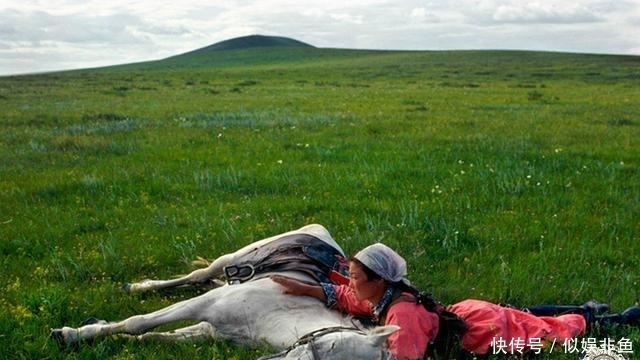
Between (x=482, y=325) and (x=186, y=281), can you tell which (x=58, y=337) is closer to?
(x=186, y=281)

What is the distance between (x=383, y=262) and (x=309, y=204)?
16.0 feet

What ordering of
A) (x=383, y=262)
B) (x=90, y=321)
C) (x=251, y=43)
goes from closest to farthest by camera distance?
(x=383, y=262), (x=90, y=321), (x=251, y=43)

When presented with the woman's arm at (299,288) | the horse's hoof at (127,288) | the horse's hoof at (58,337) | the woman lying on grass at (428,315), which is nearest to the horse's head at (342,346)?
the woman lying on grass at (428,315)

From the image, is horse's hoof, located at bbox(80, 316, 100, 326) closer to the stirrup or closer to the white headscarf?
the stirrup

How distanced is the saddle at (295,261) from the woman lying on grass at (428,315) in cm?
35

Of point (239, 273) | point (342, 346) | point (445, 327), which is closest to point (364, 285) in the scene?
point (445, 327)

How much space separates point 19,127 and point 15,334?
14966 millimetres

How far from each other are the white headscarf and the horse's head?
0.87 meters

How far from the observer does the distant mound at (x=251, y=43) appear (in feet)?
422

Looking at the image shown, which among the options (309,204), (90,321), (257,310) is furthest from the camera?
(309,204)

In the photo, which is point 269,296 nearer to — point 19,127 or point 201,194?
point 201,194

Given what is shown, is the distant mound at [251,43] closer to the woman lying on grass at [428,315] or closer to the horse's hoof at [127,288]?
the horse's hoof at [127,288]

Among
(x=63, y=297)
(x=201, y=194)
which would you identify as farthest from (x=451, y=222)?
(x=63, y=297)

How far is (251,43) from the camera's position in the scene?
132 m
